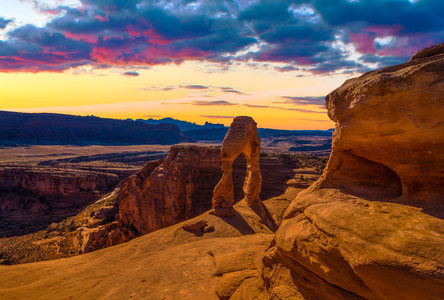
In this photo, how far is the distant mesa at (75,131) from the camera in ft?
382

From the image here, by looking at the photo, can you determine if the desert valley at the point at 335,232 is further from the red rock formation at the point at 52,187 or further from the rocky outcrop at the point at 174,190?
the red rock formation at the point at 52,187

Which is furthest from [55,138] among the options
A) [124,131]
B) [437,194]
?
[437,194]

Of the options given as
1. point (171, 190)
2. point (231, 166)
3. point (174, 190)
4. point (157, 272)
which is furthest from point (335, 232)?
point (171, 190)

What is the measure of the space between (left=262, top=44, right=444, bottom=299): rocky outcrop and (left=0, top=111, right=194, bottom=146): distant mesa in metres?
135

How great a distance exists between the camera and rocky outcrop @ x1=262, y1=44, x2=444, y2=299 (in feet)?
11.0

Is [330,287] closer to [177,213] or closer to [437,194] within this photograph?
[437,194]

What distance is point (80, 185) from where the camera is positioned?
134 feet

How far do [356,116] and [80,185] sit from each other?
4535 centimetres

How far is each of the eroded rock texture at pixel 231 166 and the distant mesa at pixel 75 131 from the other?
416 feet

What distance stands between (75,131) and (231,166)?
148 meters

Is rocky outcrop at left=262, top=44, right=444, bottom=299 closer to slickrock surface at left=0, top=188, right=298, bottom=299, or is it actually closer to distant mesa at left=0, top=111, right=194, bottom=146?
slickrock surface at left=0, top=188, right=298, bottom=299

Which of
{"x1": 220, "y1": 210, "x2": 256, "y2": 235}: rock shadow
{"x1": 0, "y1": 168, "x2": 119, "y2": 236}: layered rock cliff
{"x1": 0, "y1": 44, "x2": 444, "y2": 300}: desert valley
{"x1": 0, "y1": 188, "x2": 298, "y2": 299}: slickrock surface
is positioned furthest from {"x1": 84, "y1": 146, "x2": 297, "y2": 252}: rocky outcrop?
{"x1": 0, "y1": 168, "x2": 119, "y2": 236}: layered rock cliff

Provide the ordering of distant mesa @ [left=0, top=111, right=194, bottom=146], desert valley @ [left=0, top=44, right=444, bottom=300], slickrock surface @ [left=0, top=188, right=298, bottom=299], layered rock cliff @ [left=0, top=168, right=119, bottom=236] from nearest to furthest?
desert valley @ [left=0, top=44, right=444, bottom=300] < slickrock surface @ [left=0, top=188, right=298, bottom=299] < layered rock cliff @ [left=0, top=168, right=119, bottom=236] < distant mesa @ [left=0, top=111, right=194, bottom=146]

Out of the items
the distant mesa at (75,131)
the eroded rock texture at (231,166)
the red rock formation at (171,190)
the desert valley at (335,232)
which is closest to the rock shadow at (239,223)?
the desert valley at (335,232)
